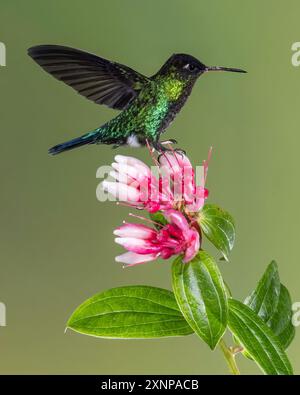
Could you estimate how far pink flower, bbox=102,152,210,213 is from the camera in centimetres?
70

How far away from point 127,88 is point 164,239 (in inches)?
18.0

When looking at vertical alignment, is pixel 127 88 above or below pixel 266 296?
above

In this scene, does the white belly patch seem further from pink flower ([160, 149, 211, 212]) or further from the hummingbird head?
pink flower ([160, 149, 211, 212])

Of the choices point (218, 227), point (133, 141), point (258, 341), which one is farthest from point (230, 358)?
point (133, 141)

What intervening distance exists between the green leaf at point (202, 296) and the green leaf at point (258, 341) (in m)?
0.05

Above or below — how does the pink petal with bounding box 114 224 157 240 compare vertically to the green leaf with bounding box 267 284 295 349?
above

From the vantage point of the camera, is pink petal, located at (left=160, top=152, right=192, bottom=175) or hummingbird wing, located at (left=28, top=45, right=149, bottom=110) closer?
pink petal, located at (left=160, top=152, right=192, bottom=175)

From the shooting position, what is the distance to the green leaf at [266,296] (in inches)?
31.7

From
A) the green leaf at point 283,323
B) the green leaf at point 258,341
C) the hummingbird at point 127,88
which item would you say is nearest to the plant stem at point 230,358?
the green leaf at point 258,341

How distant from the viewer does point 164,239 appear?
691 millimetres

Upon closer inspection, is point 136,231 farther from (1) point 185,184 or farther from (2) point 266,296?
(2) point 266,296

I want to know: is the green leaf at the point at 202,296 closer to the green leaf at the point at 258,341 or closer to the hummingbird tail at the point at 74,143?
the green leaf at the point at 258,341

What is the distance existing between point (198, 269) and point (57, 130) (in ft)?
3.16

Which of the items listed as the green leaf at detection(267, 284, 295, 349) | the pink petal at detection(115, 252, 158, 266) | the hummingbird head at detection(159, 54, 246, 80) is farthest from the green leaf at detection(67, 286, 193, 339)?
the hummingbird head at detection(159, 54, 246, 80)
